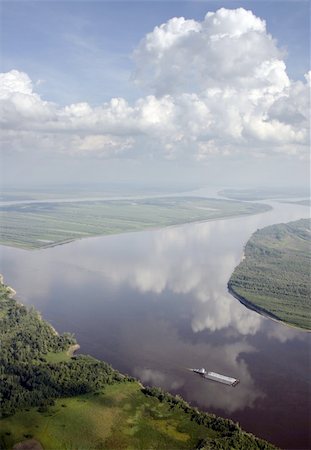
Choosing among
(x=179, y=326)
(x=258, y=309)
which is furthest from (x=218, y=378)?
(x=258, y=309)

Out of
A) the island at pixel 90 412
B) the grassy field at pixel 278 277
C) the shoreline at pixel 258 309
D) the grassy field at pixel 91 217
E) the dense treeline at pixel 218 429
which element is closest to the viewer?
the dense treeline at pixel 218 429

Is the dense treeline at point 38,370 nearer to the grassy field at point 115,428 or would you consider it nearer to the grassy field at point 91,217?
the grassy field at point 115,428

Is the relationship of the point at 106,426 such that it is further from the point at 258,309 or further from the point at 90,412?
the point at 258,309

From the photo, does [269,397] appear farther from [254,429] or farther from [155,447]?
[155,447]

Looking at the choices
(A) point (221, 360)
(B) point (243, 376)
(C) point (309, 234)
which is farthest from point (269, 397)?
(C) point (309, 234)

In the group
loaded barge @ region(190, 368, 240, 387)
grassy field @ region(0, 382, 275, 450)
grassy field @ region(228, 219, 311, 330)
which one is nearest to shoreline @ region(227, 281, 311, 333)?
grassy field @ region(228, 219, 311, 330)

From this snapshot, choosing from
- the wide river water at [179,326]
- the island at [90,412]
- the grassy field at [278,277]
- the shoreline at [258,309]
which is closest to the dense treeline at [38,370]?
A: the island at [90,412]

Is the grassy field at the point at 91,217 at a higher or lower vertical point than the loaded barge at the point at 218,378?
higher
